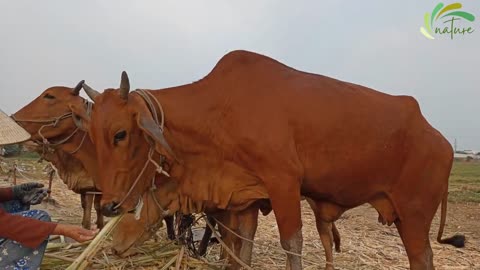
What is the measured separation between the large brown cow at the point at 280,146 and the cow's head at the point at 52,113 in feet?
5.99

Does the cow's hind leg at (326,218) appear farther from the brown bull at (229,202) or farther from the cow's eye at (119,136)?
the cow's eye at (119,136)

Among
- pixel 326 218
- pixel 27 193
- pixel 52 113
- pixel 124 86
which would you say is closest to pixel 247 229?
pixel 326 218

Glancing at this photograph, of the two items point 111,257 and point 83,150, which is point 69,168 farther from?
point 111,257

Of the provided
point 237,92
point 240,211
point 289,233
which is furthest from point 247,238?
point 237,92

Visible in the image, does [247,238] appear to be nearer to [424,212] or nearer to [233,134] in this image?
[233,134]

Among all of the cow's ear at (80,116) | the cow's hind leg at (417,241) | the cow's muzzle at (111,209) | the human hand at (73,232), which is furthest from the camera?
the cow's ear at (80,116)

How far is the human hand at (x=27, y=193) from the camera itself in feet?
11.7

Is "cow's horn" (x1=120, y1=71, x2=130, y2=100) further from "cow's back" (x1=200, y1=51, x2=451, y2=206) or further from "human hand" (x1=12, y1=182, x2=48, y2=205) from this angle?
"human hand" (x1=12, y1=182, x2=48, y2=205)

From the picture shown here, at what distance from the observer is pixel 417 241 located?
12.8ft

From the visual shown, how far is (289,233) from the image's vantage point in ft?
11.8

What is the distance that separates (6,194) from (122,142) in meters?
0.83

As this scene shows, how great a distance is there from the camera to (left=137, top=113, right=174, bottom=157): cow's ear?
3492 mm

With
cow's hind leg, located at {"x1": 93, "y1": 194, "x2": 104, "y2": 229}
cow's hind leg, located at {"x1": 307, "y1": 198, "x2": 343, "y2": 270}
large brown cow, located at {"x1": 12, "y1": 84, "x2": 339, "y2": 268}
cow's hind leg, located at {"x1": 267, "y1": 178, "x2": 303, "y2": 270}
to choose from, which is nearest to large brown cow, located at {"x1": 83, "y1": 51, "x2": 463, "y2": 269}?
cow's hind leg, located at {"x1": 267, "y1": 178, "x2": 303, "y2": 270}

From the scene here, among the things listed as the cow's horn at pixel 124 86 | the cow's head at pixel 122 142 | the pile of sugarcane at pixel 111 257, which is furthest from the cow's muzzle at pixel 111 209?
the cow's horn at pixel 124 86
